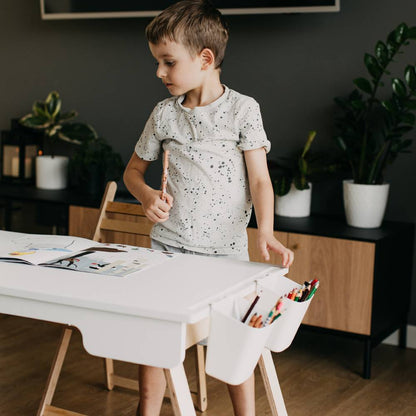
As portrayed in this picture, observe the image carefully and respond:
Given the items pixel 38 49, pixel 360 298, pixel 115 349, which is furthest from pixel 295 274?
pixel 38 49

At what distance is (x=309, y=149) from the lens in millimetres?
3217

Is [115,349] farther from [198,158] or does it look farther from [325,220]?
[325,220]

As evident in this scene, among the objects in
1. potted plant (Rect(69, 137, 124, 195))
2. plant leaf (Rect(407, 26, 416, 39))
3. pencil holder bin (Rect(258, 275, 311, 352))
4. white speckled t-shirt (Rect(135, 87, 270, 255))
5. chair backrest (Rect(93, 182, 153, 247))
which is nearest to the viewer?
Answer: pencil holder bin (Rect(258, 275, 311, 352))

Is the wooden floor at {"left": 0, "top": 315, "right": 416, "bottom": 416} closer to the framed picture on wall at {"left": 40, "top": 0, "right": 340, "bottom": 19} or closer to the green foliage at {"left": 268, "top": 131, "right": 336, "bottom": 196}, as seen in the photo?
the green foliage at {"left": 268, "top": 131, "right": 336, "bottom": 196}

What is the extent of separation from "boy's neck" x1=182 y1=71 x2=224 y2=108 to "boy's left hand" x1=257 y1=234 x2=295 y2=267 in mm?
424

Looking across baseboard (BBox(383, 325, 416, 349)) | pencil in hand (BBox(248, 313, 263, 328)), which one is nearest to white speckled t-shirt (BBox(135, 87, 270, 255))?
pencil in hand (BBox(248, 313, 263, 328))

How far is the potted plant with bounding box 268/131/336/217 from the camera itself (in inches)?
117

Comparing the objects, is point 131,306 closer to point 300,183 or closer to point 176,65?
point 176,65

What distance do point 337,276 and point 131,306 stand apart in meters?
1.62

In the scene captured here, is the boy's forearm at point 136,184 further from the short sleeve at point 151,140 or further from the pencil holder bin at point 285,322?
the pencil holder bin at point 285,322

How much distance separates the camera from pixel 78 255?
1713 mm

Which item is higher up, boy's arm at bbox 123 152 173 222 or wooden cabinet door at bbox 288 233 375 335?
boy's arm at bbox 123 152 173 222

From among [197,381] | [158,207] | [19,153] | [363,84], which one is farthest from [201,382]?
[19,153]

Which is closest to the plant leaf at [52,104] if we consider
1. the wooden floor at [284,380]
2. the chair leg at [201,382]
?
the wooden floor at [284,380]
